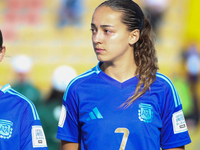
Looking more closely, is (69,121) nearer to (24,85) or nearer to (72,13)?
(24,85)

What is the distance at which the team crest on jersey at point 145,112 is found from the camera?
2.80 meters

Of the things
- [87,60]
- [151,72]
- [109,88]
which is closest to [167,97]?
[151,72]

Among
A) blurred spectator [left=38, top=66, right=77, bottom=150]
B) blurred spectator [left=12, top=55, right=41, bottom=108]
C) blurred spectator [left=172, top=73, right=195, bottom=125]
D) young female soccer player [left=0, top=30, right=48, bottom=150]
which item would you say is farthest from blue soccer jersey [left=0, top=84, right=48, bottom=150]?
blurred spectator [left=172, top=73, right=195, bottom=125]

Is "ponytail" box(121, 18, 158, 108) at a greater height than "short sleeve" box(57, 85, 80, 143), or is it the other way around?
"ponytail" box(121, 18, 158, 108)

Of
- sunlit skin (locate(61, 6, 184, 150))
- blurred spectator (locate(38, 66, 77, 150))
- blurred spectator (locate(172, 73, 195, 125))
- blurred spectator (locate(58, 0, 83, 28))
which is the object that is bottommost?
blurred spectator (locate(172, 73, 195, 125))

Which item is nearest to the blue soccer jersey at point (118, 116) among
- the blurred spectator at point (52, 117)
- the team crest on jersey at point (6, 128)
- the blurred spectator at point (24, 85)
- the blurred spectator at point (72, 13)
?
the team crest on jersey at point (6, 128)

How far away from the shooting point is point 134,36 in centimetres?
297

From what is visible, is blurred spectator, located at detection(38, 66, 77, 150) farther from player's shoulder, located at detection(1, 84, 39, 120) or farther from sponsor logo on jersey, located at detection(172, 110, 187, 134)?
sponsor logo on jersey, located at detection(172, 110, 187, 134)

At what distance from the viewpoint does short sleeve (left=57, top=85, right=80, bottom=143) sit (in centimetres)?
294

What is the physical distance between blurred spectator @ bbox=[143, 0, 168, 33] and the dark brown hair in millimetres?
6323

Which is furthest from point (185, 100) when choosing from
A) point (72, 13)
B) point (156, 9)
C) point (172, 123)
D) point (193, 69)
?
point (172, 123)

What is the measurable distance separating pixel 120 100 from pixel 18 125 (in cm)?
76

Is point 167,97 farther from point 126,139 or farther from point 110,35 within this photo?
point 110,35

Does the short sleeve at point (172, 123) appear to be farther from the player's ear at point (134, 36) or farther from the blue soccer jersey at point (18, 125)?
the blue soccer jersey at point (18, 125)
